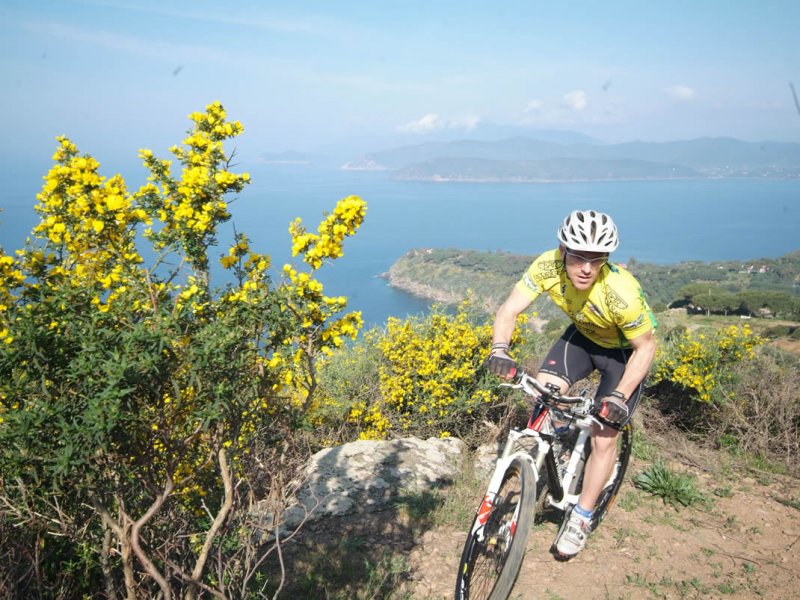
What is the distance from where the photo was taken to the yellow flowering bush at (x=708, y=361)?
7348mm

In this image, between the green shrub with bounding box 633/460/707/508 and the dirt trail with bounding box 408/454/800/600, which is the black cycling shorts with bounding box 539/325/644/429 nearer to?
the dirt trail with bounding box 408/454/800/600

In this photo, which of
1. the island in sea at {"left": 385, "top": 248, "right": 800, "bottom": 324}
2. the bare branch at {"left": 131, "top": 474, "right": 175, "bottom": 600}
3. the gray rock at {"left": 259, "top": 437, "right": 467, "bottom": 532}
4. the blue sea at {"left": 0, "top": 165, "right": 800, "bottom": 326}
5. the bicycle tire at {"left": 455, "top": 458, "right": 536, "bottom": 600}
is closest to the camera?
the bare branch at {"left": 131, "top": 474, "right": 175, "bottom": 600}

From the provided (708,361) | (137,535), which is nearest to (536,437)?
(137,535)

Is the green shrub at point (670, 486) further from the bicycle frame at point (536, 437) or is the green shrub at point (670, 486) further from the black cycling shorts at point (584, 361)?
the bicycle frame at point (536, 437)

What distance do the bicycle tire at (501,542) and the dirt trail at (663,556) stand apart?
45 cm

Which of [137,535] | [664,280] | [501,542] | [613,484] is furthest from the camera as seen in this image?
[664,280]

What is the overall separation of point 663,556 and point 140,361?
4436 mm

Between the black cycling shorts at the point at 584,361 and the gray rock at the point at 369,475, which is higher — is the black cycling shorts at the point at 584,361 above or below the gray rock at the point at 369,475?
above

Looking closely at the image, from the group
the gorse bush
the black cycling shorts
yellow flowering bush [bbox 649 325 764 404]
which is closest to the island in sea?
yellow flowering bush [bbox 649 325 764 404]

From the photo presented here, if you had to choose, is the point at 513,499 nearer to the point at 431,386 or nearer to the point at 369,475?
the point at 369,475

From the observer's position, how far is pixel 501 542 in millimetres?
3631

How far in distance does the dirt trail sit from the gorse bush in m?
1.92

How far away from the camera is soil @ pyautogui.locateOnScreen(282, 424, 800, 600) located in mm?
3984

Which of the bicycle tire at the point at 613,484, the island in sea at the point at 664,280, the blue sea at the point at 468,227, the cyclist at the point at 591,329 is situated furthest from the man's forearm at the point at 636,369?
the blue sea at the point at 468,227
